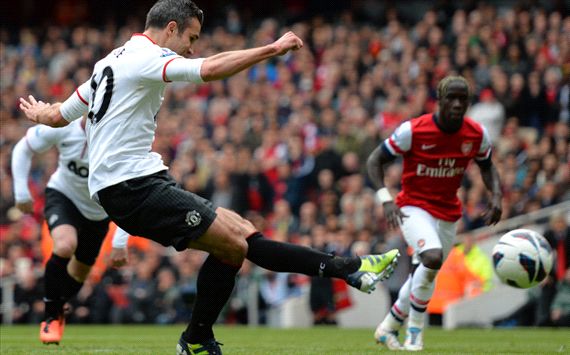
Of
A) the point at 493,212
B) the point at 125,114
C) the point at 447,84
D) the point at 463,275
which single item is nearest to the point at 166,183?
the point at 125,114

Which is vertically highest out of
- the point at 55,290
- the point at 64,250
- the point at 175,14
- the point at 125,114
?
the point at 175,14

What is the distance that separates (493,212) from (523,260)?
508 millimetres

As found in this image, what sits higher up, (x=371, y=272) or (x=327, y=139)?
(x=327, y=139)

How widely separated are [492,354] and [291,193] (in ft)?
32.3

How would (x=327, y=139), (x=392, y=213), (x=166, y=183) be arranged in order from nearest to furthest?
(x=166, y=183), (x=392, y=213), (x=327, y=139)

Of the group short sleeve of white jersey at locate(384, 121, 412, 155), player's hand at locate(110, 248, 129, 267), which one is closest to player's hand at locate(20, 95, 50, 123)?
player's hand at locate(110, 248, 129, 267)

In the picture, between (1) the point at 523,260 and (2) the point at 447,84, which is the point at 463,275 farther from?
(2) the point at 447,84

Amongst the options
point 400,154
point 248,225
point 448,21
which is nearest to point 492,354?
point 400,154

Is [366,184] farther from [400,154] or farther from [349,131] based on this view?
[400,154]

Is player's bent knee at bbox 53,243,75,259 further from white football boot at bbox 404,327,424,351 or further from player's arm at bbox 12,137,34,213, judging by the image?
white football boot at bbox 404,327,424,351

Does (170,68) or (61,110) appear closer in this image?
(170,68)

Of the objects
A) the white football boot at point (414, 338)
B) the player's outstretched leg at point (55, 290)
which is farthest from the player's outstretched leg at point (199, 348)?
the player's outstretched leg at point (55, 290)

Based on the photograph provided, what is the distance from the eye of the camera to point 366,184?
17750 millimetres

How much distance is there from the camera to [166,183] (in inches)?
266
